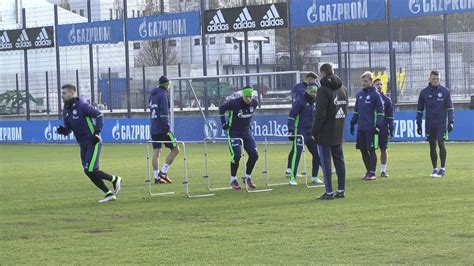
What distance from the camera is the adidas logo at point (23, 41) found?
42156 millimetres

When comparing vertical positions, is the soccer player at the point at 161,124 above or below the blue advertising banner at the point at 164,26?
below

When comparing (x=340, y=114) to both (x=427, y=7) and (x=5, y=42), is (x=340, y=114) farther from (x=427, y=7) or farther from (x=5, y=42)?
(x=5, y=42)

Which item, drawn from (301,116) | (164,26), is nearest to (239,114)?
(301,116)

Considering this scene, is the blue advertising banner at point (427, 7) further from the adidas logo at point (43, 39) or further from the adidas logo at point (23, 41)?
the adidas logo at point (23, 41)

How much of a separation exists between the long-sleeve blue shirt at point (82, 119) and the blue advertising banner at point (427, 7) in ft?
57.2

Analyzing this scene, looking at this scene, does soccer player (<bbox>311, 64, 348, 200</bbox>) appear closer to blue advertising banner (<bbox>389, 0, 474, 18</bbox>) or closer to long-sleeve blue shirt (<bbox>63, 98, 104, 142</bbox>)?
long-sleeve blue shirt (<bbox>63, 98, 104, 142</bbox>)

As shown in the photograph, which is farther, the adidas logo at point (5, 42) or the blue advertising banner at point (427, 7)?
the adidas logo at point (5, 42)

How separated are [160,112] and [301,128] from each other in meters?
2.84

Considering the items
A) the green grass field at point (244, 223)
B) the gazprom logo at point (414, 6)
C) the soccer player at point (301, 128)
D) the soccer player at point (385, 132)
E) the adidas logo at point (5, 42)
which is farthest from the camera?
the adidas logo at point (5, 42)

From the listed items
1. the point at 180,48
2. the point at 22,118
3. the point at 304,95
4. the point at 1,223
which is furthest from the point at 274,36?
the point at 1,223

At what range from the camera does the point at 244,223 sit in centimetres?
1289

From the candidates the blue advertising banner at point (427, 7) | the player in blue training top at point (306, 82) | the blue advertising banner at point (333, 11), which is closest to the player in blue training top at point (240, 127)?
the player in blue training top at point (306, 82)

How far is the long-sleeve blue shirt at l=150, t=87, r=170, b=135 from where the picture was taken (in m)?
19.7

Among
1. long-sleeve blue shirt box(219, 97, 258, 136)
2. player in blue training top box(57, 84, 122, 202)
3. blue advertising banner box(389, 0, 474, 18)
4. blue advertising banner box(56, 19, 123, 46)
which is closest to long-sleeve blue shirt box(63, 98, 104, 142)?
player in blue training top box(57, 84, 122, 202)
